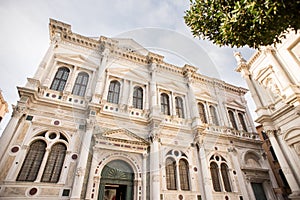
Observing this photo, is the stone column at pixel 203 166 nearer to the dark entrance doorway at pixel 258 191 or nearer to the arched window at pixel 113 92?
the dark entrance doorway at pixel 258 191

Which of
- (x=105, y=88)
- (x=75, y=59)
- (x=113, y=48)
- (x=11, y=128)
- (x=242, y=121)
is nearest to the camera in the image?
(x=11, y=128)

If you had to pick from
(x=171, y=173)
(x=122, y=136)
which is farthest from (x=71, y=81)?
(x=171, y=173)

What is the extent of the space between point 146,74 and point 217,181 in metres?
8.73

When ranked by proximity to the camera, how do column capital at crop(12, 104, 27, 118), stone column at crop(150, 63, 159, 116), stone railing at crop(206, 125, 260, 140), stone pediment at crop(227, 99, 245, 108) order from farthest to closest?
stone pediment at crop(227, 99, 245, 108) < stone railing at crop(206, 125, 260, 140) < stone column at crop(150, 63, 159, 116) < column capital at crop(12, 104, 27, 118)

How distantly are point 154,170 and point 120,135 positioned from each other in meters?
2.62

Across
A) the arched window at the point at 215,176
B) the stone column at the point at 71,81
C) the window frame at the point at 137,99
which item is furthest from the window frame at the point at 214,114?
the stone column at the point at 71,81

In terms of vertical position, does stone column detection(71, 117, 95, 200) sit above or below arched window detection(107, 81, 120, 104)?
below

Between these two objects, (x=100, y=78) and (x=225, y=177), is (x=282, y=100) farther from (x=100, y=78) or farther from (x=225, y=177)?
(x=100, y=78)

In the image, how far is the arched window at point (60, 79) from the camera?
9.96 m

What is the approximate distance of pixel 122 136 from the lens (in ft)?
31.4

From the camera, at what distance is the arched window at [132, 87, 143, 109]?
11.6m

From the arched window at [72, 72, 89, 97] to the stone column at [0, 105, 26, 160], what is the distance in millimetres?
2912

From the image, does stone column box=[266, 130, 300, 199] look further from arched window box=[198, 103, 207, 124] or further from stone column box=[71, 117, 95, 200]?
stone column box=[71, 117, 95, 200]

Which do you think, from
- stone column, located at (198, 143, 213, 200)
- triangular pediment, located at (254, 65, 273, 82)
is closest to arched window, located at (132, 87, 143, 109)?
stone column, located at (198, 143, 213, 200)
